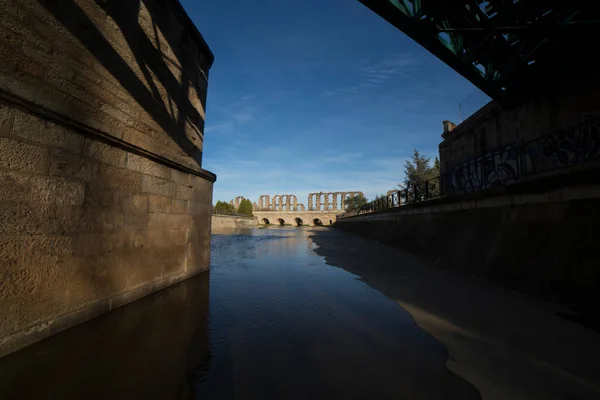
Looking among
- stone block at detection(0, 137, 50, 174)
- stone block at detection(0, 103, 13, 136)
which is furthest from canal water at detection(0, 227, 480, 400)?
stone block at detection(0, 103, 13, 136)

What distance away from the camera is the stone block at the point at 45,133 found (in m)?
2.61

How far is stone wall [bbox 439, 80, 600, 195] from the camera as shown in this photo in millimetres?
5602

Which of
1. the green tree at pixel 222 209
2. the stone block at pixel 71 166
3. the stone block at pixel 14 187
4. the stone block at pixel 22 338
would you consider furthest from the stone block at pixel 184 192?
the green tree at pixel 222 209

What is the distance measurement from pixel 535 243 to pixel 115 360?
20.8ft

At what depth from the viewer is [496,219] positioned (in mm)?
6000

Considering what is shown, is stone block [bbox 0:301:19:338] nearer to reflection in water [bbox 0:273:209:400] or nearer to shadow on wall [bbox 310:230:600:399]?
reflection in water [bbox 0:273:209:400]

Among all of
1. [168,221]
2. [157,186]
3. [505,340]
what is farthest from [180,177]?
[505,340]

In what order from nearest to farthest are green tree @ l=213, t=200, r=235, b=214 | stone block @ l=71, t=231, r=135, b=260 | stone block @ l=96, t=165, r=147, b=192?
stone block @ l=71, t=231, r=135, b=260 < stone block @ l=96, t=165, r=147, b=192 < green tree @ l=213, t=200, r=235, b=214

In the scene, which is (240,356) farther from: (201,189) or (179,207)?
(201,189)

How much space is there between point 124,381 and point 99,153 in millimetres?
2967

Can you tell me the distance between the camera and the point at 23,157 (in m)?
2.64

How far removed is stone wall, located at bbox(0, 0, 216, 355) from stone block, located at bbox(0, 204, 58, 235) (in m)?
0.01

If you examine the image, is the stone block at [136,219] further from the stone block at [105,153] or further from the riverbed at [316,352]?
the riverbed at [316,352]

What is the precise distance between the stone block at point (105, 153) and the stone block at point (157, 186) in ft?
1.96
